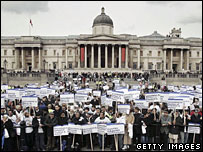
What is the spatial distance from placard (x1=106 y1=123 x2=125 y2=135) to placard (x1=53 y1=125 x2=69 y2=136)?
1.78 metres

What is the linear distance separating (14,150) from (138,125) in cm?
549

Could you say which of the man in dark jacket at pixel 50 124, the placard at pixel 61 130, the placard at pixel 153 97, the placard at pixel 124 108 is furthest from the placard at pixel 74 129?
the placard at pixel 153 97

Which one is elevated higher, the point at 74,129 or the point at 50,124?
the point at 50,124

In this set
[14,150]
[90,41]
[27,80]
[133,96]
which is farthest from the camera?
[90,41]

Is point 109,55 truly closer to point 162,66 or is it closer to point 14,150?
point 162,66

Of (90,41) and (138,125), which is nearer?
(138,125)

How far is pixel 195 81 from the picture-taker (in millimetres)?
40688

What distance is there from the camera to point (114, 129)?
32.1 feet

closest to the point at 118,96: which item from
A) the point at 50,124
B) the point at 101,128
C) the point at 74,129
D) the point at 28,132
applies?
the point at 101,128

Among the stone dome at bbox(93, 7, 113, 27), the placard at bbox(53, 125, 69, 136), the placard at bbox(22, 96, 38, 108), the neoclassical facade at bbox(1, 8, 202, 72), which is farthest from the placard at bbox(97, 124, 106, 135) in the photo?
the stone dome at bbox(93, 7, 113, 27)

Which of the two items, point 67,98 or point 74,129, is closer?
point 74,129

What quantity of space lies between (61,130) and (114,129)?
2248mm

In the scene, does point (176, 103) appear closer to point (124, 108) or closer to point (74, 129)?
point (124, 108)

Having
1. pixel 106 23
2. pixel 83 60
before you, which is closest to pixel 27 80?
pixel 83 60
